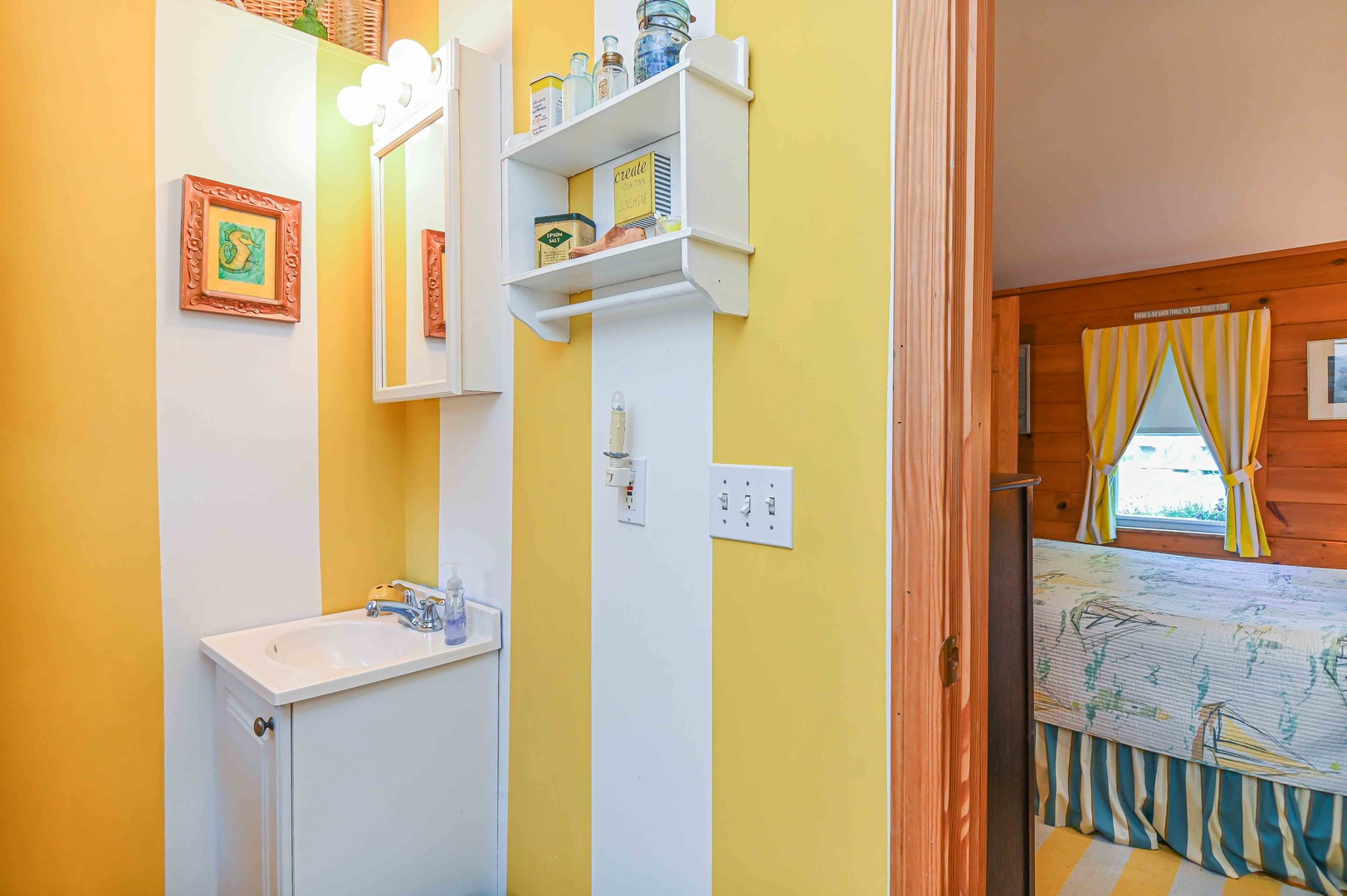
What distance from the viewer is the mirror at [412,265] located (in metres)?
1.55

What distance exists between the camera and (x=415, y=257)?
1648mm

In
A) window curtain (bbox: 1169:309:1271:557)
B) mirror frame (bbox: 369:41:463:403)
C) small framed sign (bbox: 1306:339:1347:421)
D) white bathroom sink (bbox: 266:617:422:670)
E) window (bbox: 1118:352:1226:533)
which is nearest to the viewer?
mirror frame (bbox: 369:41:463:403)

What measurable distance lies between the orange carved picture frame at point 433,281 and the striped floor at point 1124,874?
2.20m

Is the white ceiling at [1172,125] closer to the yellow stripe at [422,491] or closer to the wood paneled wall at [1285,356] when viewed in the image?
the wood paneled wall at [1285,356]

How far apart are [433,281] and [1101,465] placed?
3.83 meters

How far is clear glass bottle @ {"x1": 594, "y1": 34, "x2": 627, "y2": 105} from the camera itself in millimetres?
1100

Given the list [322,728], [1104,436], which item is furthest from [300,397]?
[1104,436]

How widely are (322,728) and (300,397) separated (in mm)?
841

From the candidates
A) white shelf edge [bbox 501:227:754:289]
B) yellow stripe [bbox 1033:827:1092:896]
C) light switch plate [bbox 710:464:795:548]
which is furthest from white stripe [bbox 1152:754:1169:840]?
white shelf edge [bbox 501:227:754:289]

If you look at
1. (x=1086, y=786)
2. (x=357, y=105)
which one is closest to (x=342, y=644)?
(x=357, y=105)

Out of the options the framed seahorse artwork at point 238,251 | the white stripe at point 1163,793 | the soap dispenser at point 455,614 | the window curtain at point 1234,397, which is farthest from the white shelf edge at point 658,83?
the window curtain at point 1234,397

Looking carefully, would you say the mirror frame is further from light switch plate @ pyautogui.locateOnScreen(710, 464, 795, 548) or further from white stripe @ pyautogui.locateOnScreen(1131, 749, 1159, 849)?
white stripe @ pyautogui.locateOnScreen(1131, 749, 1159, 849)

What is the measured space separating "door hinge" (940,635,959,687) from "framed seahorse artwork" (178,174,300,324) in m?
1.65

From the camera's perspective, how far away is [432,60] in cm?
155
